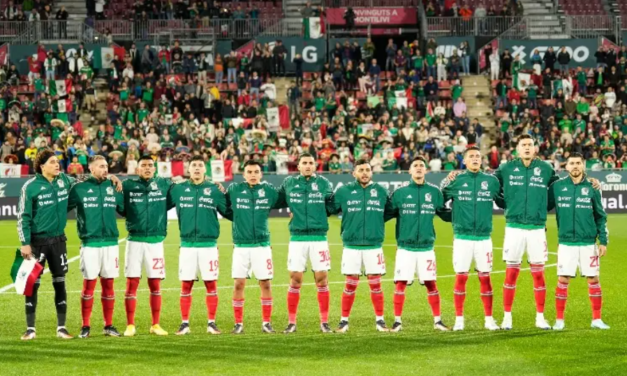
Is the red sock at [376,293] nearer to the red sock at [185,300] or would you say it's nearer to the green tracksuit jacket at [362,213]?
the green tracksuit jacket at [362,213]

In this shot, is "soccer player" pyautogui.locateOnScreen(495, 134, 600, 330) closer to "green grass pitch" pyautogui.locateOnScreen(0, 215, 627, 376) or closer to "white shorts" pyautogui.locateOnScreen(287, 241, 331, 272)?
"green grass pitch" pyautogui.locateOnScreen(0, 215, 627, 376)

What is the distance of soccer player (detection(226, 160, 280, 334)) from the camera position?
564 inches

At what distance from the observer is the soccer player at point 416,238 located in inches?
564

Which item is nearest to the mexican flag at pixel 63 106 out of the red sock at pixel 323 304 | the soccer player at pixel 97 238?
the soccer player at pixel 97 238

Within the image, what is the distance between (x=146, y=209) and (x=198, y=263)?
97 centimetres

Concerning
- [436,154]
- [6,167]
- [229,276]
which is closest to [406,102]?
[436,154]

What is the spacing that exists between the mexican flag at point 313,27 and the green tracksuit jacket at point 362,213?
3153 cm

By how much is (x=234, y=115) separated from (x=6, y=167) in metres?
9.53

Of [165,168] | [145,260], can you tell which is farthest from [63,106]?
[145,260]

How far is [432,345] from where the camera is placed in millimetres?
13148

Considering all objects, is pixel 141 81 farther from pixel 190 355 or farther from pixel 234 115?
pixel 190 355

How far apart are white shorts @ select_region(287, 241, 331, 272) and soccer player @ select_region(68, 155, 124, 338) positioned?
227 cm

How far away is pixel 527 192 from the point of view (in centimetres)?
1458

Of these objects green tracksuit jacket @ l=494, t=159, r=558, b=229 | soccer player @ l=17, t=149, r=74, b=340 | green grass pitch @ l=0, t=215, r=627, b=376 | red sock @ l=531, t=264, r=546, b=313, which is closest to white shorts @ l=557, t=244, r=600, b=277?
red sock @ l=531, t=264, r=546, b=313
